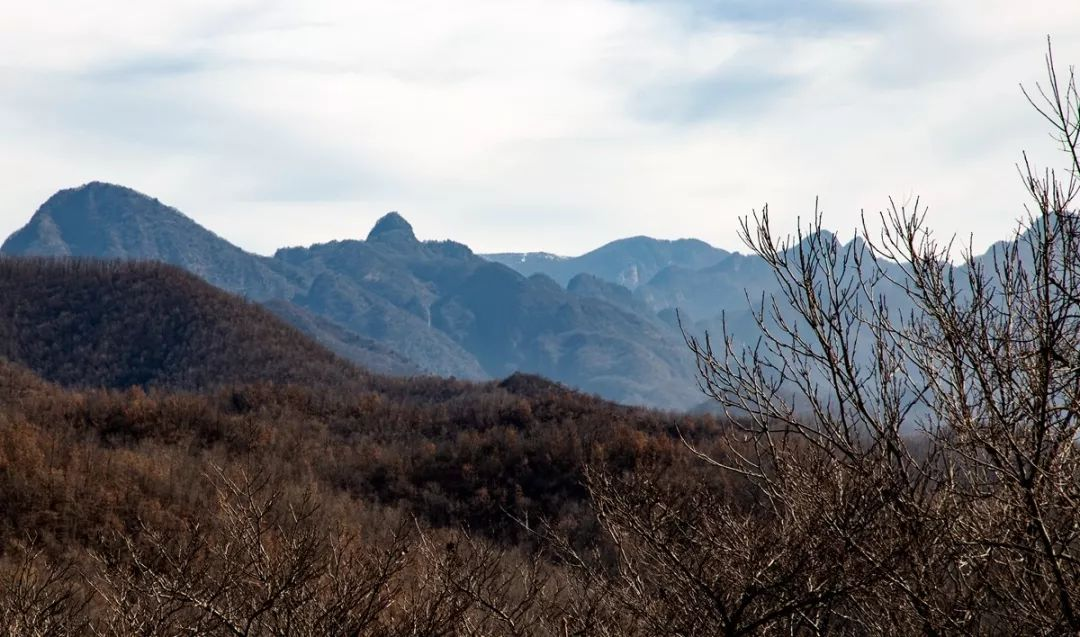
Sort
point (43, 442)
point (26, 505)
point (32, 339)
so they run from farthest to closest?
1. point (32, 339)
2. point (43, 442)
3. point (26, 505)

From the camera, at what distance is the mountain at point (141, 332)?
96.3 metres

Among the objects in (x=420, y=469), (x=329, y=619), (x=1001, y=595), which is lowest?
(x=420, y=469)

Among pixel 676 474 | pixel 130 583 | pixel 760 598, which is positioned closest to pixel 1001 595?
Result: pixel 760 598

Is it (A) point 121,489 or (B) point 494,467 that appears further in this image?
(B) point 494,467

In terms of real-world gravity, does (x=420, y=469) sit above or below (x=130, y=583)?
below

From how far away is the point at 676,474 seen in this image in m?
30.3

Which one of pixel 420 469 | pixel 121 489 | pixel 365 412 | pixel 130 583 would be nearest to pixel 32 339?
pixel 365 412

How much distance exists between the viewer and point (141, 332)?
107m

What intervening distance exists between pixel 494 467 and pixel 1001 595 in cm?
2665

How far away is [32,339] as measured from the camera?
102125mm

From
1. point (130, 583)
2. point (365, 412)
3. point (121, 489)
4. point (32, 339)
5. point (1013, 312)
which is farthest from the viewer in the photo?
point (32, 339)

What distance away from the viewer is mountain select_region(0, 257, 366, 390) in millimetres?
96312

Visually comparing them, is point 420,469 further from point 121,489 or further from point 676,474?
point 121,489

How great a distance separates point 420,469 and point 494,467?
2.62m
